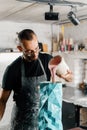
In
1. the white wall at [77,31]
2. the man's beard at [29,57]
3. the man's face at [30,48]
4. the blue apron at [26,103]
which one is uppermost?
the man's face at [30,48]

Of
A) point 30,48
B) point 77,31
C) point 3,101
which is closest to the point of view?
point 30,48

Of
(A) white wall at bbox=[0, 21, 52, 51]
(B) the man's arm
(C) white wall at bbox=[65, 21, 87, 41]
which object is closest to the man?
(B) the man's arm

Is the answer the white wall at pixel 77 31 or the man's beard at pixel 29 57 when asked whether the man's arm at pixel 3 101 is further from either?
the white wall at pixel 77 31

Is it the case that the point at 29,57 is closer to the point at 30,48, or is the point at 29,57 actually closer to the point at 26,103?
the point at 30,48

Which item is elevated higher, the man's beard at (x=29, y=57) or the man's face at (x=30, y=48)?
the man's face at (x=30, y=48)

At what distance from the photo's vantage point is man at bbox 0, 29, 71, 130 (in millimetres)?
1622

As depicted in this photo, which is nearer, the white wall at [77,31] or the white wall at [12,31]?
the white wall at [77,31]

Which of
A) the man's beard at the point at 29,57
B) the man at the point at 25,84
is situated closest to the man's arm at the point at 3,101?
the man at the point at 25,84

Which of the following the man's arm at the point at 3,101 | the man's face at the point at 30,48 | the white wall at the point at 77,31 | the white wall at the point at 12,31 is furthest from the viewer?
the white wall at the point at 12,31

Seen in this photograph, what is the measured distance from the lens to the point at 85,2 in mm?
2918

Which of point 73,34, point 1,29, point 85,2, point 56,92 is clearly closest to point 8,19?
point 1,29

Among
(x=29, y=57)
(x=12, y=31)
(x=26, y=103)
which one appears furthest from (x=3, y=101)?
(x=12, y=31)

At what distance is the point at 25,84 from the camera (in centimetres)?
170

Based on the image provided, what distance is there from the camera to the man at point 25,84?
1622mm
